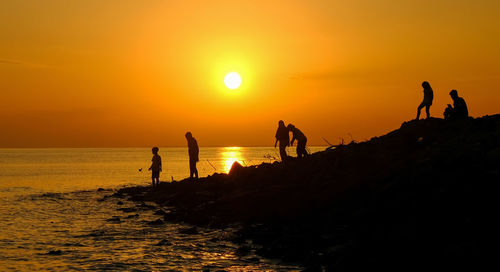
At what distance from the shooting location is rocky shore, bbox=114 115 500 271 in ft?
35.6

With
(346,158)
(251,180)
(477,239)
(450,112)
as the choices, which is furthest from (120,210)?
(477,239)

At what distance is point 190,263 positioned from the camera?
1423cm

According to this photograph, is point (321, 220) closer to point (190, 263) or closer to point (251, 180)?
point (190, 263)

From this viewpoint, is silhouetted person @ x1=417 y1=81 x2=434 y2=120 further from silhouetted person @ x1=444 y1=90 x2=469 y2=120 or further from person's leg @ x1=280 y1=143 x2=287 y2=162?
person's leg @ x1=280 y1=143 x2=287 y2=162

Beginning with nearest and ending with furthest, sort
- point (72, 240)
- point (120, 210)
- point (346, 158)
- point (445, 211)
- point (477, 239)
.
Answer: point (477, 239), point (445, 211), point (72, 240), point (346, 158), point (120, 210)

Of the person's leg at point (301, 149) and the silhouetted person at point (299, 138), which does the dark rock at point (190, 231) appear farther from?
the person's leg at point (301, 149)

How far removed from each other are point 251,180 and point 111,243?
1005cm

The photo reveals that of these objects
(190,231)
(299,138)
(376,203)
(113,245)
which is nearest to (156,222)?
(190,231)

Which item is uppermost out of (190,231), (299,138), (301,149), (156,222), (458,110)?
(458,110)

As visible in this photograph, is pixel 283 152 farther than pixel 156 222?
Yes

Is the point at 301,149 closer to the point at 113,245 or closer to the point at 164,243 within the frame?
the point at 164,243

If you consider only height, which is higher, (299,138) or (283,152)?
(299,138)

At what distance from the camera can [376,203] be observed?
1641 centimetres

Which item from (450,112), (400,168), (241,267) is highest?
(450,112)
